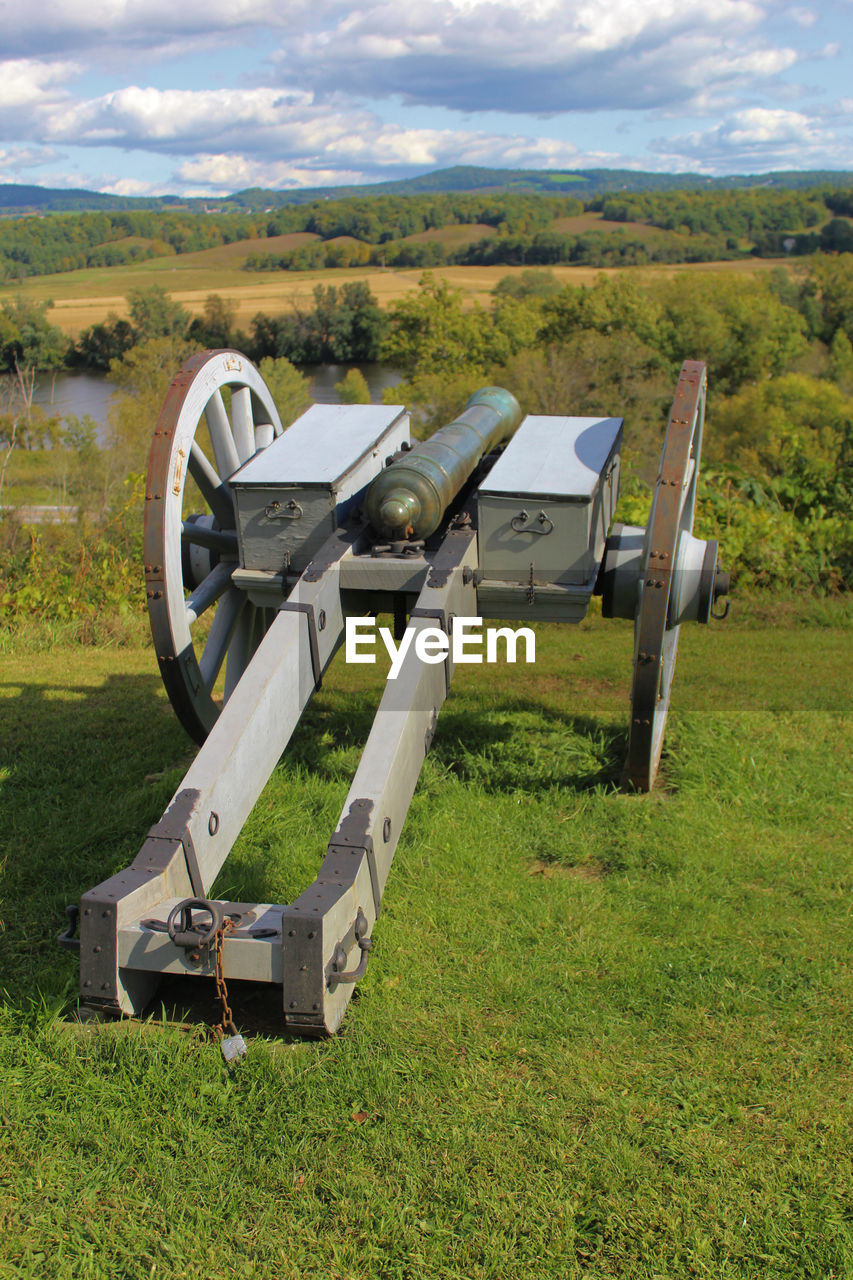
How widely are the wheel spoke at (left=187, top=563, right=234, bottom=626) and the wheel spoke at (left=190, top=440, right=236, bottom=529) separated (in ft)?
0.74

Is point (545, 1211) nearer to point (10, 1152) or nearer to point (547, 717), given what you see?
point (10, 1152)

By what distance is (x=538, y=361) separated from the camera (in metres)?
43.8

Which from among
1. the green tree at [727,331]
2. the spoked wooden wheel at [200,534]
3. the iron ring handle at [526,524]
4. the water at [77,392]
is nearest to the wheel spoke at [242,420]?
the spoked wooden wheel at [200,534]

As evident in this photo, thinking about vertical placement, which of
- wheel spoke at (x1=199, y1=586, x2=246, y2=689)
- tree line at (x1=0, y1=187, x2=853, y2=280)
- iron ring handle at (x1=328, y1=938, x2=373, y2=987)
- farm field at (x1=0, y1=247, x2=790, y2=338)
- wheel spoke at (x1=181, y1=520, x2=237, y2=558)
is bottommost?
farm field at (x1=0, y1=247, x2=790, y2=338)

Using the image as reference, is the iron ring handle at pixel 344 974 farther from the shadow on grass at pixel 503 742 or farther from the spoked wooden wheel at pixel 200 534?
the shadow on grass at pixel 503 742

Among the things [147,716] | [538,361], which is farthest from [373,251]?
[147,716]

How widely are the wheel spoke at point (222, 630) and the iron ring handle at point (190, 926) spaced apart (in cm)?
194

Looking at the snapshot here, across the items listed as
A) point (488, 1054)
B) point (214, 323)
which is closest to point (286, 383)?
point (214, 323)

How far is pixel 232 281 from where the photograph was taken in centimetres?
7881

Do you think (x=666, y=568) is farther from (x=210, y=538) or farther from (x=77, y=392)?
(x=77, y=392)

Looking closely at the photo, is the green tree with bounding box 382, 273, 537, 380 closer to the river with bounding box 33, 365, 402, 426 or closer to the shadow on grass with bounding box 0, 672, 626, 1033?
the river with bounding box 33, 365, 402, 426

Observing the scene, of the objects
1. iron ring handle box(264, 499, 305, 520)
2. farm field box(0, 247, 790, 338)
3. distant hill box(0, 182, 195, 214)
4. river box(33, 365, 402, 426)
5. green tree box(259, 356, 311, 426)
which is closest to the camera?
iron ring handle box(264, 499, 305, 520)

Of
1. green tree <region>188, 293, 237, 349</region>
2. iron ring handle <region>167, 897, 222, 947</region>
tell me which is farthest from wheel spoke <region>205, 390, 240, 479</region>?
green tree <region>188, 293, 237, 349</region>

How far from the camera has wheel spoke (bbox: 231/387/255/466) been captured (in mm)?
5012
